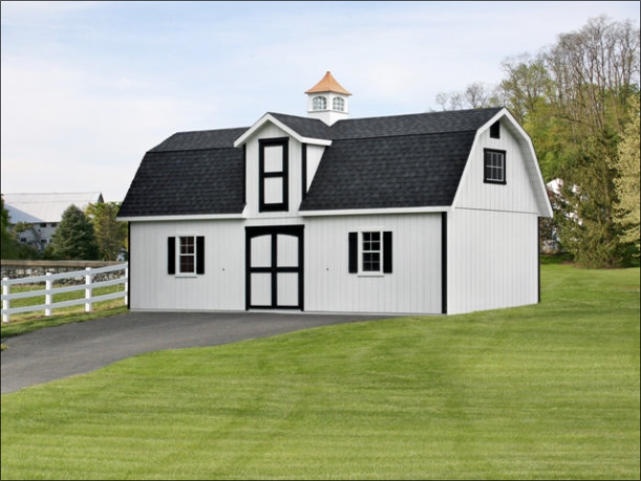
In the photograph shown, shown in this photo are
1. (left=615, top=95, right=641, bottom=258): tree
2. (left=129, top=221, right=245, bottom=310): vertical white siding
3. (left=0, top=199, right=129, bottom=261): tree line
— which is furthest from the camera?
(left=0, top=199, right=129, bottom=261): tree line

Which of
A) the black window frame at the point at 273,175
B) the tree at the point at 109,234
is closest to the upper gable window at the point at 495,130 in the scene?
the black window frame at the point at 273,175

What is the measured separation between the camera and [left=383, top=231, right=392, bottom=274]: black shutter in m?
25.8

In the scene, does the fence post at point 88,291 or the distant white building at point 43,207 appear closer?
the fence post at point 88,291

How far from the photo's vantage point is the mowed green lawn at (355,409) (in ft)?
38.6

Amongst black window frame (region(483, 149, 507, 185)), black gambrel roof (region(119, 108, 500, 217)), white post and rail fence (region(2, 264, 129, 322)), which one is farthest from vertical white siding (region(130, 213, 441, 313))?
black window frame (region(483, 149, 507, 185))

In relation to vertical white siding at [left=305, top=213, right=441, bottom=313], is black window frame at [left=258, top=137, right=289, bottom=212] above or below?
above

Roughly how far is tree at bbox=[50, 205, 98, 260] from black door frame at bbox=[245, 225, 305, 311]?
33.2 m

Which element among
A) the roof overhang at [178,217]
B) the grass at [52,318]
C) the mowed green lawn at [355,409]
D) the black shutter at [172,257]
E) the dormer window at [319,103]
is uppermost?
the dormer window at [319,103]

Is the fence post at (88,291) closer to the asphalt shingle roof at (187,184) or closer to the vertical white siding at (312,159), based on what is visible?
the asphalt shingle roof at (187,184)

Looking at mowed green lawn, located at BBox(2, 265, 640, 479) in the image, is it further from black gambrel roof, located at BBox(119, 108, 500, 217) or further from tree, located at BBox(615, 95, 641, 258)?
tree, located at BBox(615, 95, 641, 258)

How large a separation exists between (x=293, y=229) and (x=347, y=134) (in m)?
3.10

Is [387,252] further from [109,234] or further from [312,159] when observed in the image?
[109,234]

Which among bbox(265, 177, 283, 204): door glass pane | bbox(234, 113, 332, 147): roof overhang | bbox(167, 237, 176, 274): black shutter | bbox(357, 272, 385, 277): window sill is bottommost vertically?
bbox(357, 272, 385, 277): window sill

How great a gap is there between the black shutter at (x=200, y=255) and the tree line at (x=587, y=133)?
47.8ft
